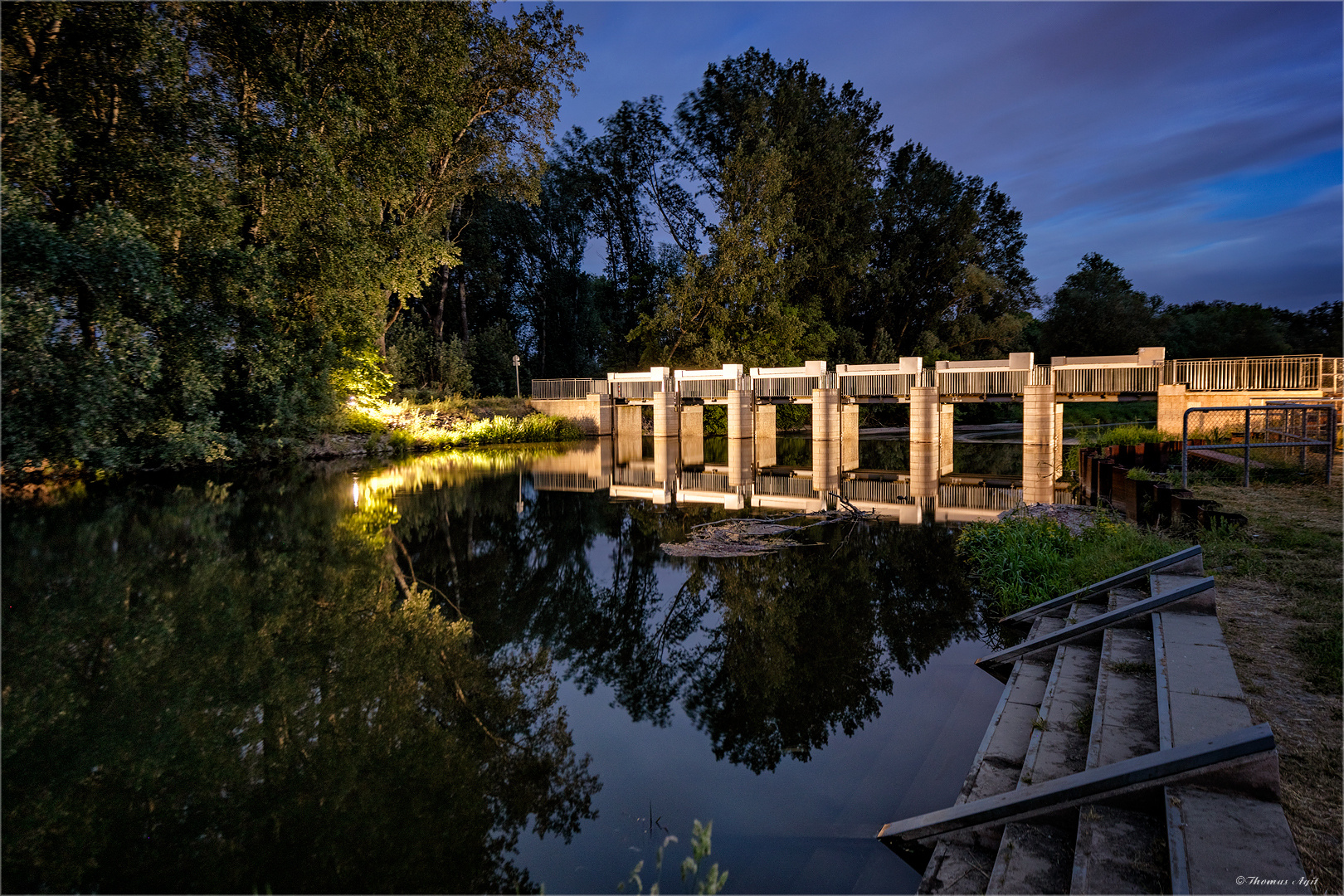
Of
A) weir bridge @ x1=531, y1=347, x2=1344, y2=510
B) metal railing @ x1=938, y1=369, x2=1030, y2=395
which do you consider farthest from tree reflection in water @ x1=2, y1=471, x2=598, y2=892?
metal railing @ x1=938, y1=369, x2=1030, y2=395

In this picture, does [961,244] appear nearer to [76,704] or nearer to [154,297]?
[154,297]

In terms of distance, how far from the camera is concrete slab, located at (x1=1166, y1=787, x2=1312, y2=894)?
2.27 meters

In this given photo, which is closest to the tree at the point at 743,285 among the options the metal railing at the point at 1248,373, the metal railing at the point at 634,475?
the metal railing at the point at 634,475

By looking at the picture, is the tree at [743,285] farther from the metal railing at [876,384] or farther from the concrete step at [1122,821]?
the concrete step at [1122,821]

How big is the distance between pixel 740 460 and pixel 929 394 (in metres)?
7.74

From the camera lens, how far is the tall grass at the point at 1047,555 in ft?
25.0

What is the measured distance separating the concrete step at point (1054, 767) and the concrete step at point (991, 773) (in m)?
0.15

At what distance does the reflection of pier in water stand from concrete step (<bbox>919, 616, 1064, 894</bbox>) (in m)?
8.31

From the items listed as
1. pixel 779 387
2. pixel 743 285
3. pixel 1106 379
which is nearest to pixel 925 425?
pixel 1106 379

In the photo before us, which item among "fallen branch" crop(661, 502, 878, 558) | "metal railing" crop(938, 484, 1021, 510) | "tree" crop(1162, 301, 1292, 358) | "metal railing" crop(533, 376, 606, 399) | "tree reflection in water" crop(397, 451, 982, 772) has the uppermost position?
"tree" crop(1162, 301, 1292, 358)

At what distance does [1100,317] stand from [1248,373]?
33633mm

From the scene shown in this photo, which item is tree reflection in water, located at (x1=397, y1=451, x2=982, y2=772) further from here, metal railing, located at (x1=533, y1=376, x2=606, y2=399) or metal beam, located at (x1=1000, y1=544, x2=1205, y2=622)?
metal railing, located at (x1=533, y1=376, x2=606, y2=399)

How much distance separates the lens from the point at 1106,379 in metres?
23.2

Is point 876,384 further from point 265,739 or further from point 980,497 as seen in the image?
point 265,739
